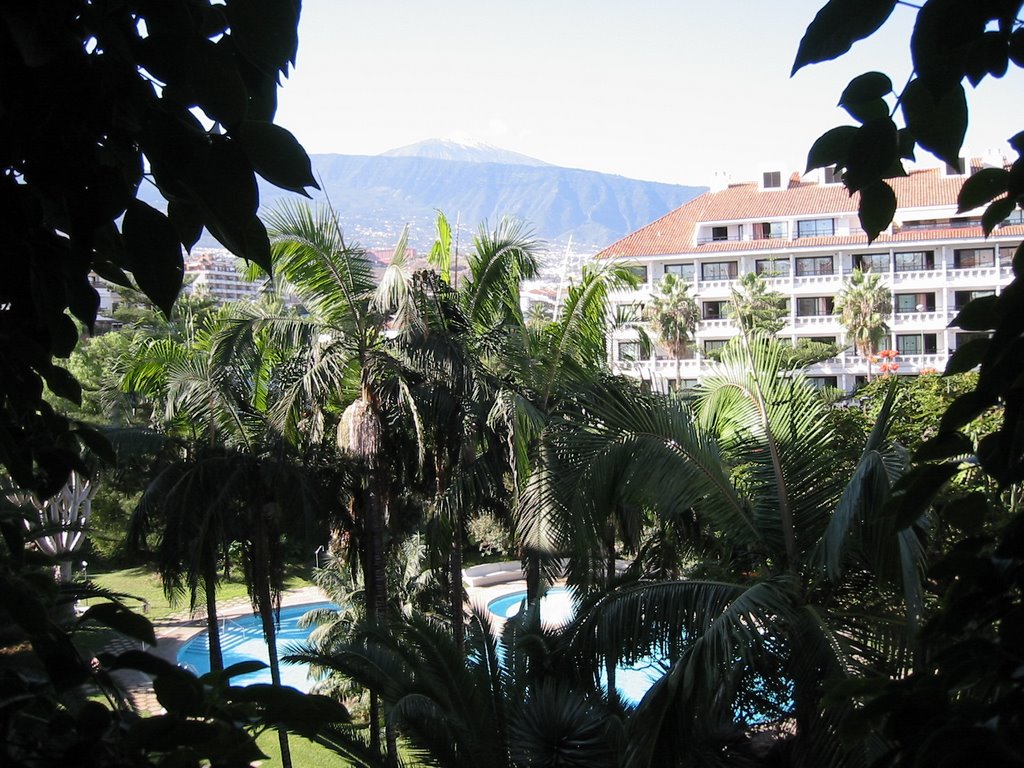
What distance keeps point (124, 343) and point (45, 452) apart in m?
22.3

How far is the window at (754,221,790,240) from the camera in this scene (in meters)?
43.1

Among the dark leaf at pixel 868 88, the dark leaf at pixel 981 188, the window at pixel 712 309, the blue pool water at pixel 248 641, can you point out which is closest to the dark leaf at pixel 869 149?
the dark leaf at pixel 868 88

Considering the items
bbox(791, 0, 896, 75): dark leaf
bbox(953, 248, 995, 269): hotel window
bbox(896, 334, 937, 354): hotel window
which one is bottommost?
bbox(791, 0, 896, 75): dark leaf

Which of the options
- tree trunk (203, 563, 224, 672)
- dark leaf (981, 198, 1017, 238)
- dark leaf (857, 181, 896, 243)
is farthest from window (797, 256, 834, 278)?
dark leaf (857, 181, 896, 243)

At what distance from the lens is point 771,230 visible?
4359 cm

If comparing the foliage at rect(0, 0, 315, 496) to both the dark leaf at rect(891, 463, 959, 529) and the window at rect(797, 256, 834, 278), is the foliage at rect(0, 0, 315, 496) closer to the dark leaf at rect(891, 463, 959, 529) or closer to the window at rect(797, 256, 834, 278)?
the dark leaf at rect(891, 463, 959, 529)

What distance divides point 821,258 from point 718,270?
435 cm

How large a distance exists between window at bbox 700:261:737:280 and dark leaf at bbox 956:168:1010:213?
43.4 m

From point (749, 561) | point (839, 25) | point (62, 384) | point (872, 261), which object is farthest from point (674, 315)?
point (839, 25)

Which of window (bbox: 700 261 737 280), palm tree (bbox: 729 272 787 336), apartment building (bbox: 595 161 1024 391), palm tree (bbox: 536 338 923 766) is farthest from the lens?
window (bbox: 700 261 737 280)

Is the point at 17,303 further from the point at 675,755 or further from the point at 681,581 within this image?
the point at 681,581

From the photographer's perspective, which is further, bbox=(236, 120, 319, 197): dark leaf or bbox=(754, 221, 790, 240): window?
bbox=(754, 221, 790, 240): window

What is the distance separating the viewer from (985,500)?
1258 mm

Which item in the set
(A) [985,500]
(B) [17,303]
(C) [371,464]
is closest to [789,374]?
(C) [371,464]
